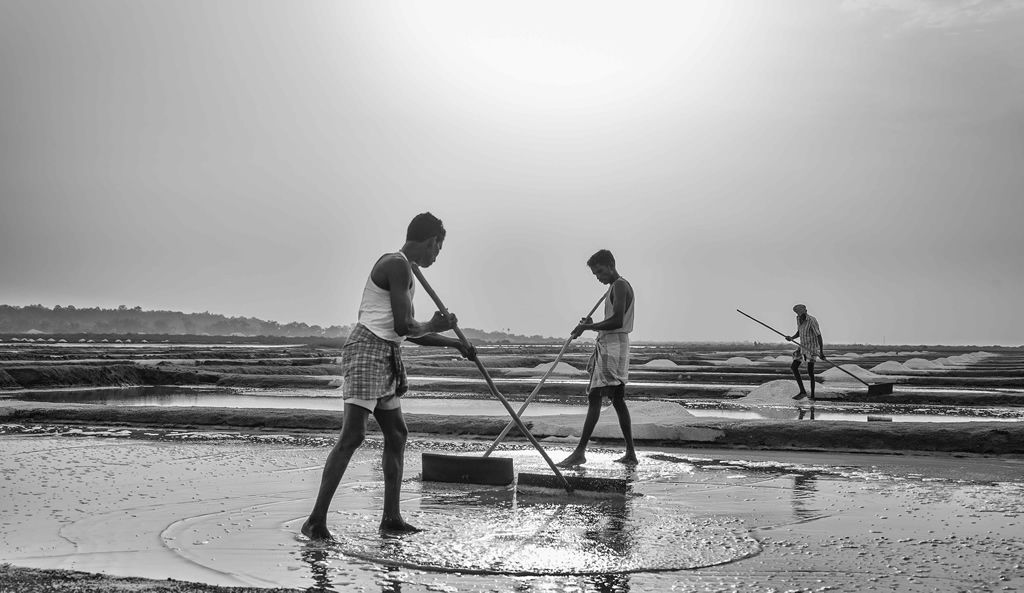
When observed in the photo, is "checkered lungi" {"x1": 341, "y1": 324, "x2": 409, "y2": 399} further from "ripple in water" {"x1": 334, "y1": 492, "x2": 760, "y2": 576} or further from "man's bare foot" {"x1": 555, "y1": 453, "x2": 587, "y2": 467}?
"man's bare foot" {"x1": 555, "y1": 453, "x2": 587, "y2": 467}

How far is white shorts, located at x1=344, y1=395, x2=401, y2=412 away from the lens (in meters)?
5.07

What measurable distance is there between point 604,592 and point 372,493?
2996 mm

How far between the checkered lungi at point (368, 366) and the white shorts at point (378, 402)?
2 cm

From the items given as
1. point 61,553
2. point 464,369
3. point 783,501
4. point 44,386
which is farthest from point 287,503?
point 464,369

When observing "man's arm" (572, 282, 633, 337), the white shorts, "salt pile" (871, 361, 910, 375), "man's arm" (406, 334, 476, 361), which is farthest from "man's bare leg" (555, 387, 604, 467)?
"salt pile" (871, 361, 910, 375)

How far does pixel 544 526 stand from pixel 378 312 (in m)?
1.58

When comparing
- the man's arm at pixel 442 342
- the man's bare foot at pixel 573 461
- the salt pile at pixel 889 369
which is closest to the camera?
the man's arm at pixel 442 342

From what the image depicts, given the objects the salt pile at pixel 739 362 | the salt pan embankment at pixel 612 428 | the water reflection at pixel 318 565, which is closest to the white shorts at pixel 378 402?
the water reflection at pixel 318 565

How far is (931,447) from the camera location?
908cm

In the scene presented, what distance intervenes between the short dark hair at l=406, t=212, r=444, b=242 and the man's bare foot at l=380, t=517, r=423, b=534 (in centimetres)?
165

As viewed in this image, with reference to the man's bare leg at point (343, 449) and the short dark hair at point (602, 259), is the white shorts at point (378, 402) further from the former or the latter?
the short dark hair at point (602, 259)

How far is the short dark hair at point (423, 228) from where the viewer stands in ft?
17.9

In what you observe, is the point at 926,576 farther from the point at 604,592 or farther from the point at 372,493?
the point at 372,493

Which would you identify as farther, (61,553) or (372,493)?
(372,493)
